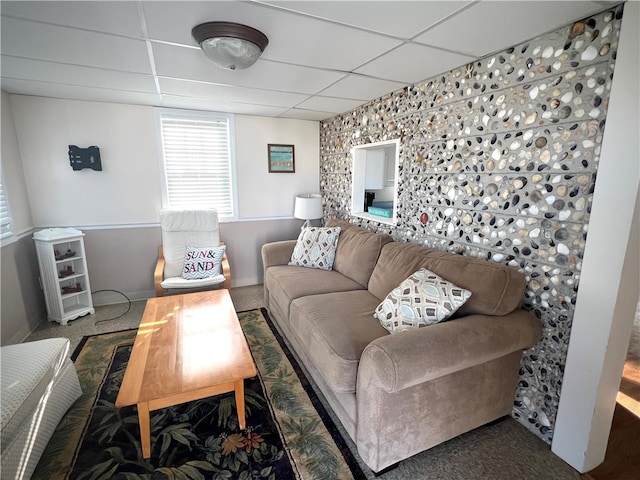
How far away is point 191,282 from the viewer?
2979 mm

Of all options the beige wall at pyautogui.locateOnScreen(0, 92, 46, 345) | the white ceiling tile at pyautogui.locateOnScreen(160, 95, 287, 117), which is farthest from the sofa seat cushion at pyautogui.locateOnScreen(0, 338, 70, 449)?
the white ceiling tile at pyautogui.locateOnScreen(160, 95, 287, 117)

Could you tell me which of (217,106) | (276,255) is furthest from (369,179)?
(217,106)

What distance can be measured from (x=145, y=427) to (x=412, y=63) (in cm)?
260

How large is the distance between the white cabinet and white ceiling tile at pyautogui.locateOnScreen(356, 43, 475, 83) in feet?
10.1

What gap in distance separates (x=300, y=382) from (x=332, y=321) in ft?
1.91

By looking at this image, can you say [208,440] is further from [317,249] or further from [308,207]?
[308,207]

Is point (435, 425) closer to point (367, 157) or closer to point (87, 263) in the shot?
point (367, 157)

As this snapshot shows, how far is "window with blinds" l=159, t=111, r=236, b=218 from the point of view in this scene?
3.46 m

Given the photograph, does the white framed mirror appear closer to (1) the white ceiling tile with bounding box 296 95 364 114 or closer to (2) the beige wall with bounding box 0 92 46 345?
(1) the white ceiling tile with bounding box 296 95 364 114

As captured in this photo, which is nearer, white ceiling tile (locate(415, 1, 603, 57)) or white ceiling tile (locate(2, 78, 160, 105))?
white ceiling tile (locate(415, 1, 603, 57))

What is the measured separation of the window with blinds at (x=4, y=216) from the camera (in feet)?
8.33

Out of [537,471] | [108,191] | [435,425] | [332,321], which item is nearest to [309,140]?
[108,191]

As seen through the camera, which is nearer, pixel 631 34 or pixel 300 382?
pixel 631 34

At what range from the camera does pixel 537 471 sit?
1.51m
